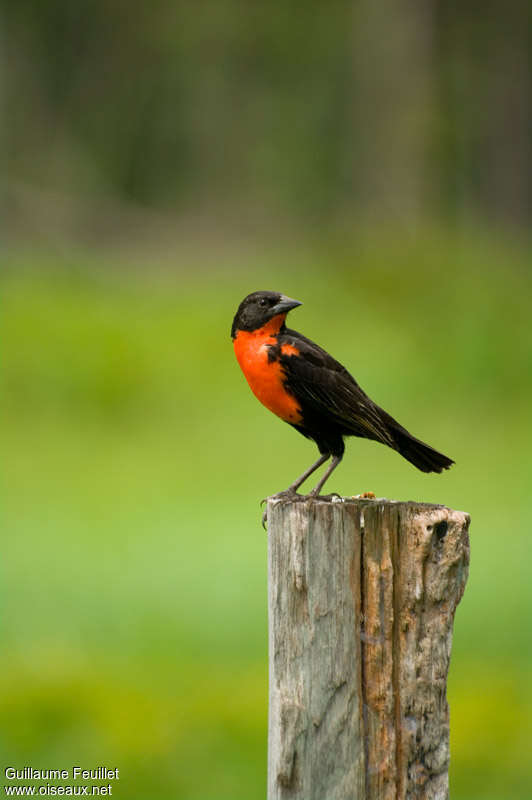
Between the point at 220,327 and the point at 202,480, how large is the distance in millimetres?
4329

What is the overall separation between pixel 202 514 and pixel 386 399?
15.0 feet

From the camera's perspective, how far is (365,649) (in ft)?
12.4

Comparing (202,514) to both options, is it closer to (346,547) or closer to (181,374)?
(181,374)

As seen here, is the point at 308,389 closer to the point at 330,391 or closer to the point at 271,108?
the point at 330,391

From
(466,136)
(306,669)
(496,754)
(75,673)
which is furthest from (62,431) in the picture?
(466,136)

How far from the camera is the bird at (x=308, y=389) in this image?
4824 millimetres

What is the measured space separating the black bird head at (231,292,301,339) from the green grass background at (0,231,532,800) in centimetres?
333

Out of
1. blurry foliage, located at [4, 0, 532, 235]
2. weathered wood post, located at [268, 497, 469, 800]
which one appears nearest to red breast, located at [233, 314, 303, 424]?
weathered wood post, located at [268, 497, 469, 800]

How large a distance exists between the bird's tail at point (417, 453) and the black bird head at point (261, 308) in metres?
0.61

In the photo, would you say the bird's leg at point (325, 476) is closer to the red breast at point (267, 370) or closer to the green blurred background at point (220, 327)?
the red breast at point (267, 370)

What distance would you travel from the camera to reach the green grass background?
8.39 metres

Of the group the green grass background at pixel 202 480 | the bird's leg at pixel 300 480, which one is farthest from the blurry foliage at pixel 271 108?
the bird's leg at pixel 300 480

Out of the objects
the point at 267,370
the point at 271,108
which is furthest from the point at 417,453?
the point at 271,108

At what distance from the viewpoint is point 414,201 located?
2733 cm
